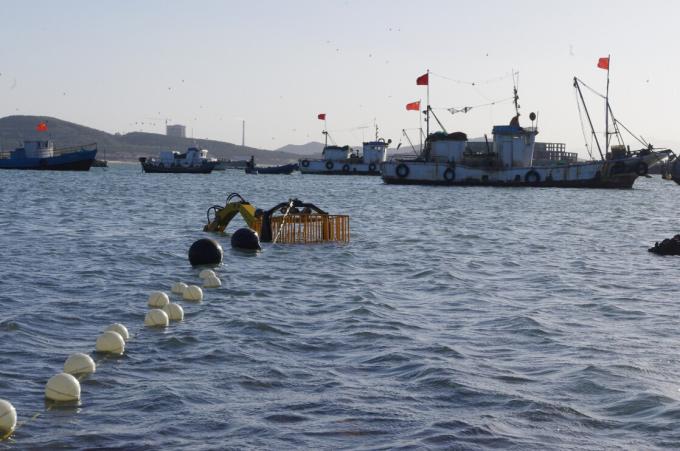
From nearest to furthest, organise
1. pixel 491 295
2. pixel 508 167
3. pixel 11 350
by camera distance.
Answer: pixel 11 350, pixel 491 295, pixel 508 167

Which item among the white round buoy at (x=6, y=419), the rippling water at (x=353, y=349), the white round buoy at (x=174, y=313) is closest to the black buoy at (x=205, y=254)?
the rippling water at (x=353, y=349)

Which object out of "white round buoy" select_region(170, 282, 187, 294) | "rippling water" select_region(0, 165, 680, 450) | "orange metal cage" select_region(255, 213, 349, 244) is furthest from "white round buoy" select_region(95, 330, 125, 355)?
"orange metal cage" select_region(255, 213, 349, 244)

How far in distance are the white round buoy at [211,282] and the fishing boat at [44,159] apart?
138125 millimetres

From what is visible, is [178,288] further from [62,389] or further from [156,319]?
[62,389]

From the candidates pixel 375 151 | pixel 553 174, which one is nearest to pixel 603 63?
pixel 553 174

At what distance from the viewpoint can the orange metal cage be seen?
36875 mm

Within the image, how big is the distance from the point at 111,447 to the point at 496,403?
4852mm

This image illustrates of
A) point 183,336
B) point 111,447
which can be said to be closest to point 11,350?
point 183,336

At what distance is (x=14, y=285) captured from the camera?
2373cm

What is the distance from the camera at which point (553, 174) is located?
11262cm

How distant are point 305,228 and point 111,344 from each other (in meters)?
21.3

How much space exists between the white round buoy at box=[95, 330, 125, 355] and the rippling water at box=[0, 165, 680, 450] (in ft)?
0.69

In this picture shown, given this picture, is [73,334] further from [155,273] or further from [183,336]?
[155,273]

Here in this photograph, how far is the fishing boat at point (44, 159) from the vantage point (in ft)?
516
